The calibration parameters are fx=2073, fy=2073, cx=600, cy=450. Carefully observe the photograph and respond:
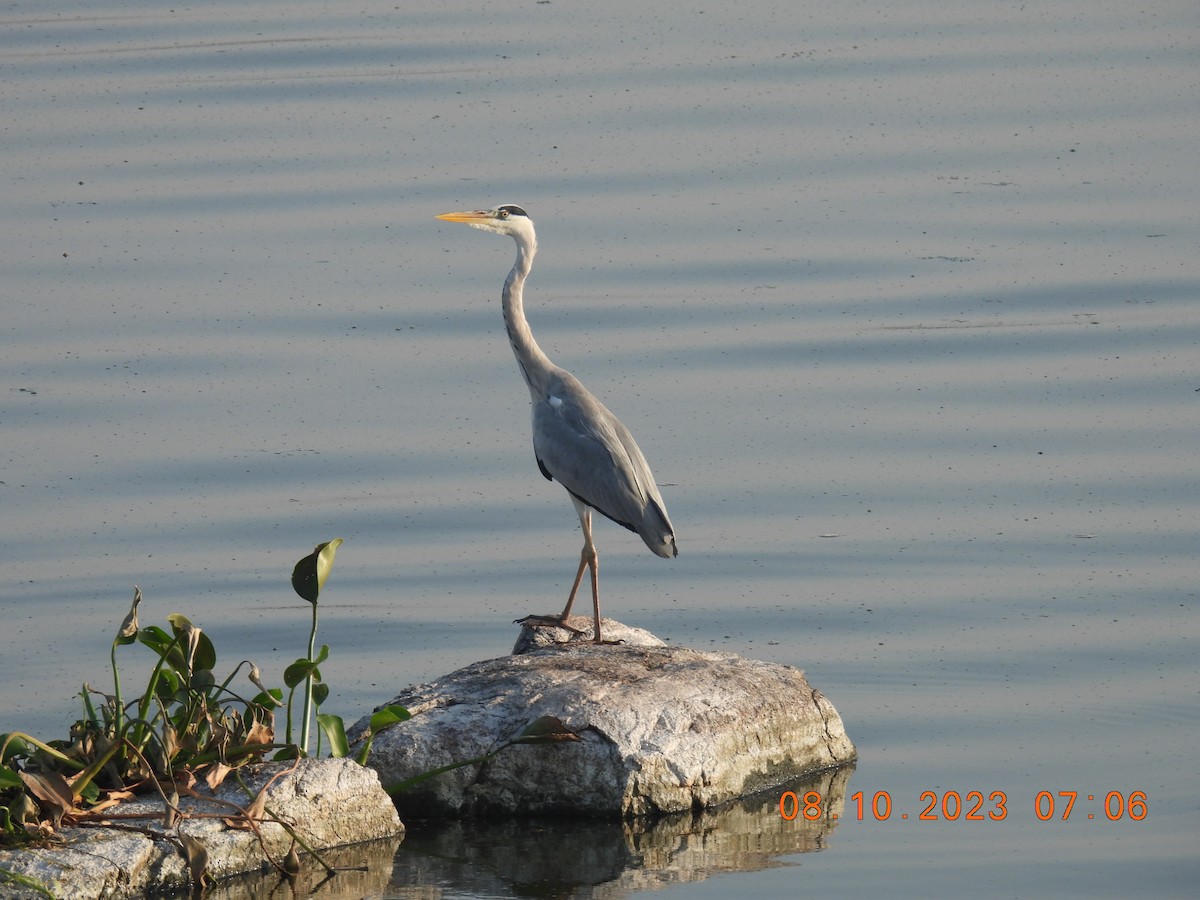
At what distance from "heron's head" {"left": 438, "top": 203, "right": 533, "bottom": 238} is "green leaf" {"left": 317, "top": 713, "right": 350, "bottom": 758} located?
344 cm

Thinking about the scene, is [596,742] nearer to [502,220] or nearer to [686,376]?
[502,220]

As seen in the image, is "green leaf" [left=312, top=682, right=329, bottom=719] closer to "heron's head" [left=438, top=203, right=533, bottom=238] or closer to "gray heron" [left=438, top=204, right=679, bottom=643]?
"gray heron" [left=438, top=204, right=679, bottom=643]

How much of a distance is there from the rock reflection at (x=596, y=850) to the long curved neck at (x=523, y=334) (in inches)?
107

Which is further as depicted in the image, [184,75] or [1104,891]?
[184,75]

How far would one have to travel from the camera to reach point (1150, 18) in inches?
882

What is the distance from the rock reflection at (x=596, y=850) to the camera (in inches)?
270

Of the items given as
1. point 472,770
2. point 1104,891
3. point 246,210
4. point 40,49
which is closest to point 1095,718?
point 1104,891

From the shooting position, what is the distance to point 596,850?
7.22 m

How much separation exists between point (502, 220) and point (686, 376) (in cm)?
354

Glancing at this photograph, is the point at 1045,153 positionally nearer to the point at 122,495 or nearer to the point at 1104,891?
the point at 122,495

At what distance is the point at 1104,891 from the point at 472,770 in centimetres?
226
